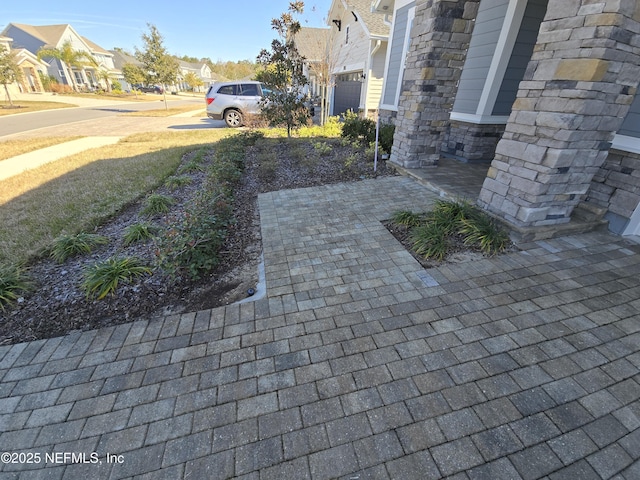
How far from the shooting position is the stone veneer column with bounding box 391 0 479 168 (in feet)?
15.8

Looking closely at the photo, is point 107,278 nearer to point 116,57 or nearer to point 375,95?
point 375,95

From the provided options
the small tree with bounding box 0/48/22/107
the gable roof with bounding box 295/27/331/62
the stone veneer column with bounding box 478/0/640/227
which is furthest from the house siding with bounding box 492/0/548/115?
the small tree with bounding box 0/48/22/107

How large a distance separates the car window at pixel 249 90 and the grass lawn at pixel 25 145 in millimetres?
6867

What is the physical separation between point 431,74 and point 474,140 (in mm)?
1983

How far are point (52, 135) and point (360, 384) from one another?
600 inches

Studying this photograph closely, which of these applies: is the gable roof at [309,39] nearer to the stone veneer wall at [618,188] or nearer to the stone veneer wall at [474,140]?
the stone veneer wall at [474,140]

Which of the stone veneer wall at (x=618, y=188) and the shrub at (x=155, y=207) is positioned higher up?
the stone veneer wall at (x=618, y=188)

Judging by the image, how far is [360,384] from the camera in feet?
6.33

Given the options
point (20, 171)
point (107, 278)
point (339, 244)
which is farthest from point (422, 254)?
point (20, 171)

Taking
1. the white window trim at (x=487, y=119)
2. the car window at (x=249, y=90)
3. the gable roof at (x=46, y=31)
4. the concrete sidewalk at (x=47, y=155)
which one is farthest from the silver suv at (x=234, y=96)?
the gable roof at (x=46, y=31)

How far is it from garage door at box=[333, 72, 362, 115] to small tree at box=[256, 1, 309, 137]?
20.8 ft

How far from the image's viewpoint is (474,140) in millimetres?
6273

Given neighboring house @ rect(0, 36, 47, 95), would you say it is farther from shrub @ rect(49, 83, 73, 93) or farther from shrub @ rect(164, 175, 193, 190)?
shrub @ rect(164, 175, 193, 190)

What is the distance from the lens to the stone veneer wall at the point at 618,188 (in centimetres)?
344
